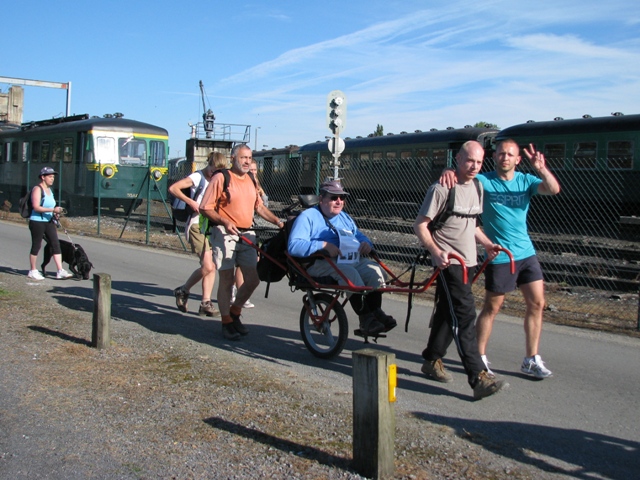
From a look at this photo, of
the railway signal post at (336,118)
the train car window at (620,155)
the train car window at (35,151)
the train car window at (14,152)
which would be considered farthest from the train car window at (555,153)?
the train car window at (14,152)

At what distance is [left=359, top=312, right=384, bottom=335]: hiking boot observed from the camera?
20.4 ft

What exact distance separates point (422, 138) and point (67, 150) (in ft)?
43.9

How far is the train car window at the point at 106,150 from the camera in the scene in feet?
80.1

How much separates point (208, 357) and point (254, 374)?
0.72 metres

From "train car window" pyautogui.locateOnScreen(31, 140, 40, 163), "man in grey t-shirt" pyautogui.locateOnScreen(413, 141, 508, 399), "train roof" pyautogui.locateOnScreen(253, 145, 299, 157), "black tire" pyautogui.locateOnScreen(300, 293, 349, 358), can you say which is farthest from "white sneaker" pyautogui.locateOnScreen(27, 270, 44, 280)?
"train roof" pyautogui.locateOnScreen(253, 145, 299, 157)

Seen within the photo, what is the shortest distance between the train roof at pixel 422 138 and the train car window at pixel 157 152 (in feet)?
31.6

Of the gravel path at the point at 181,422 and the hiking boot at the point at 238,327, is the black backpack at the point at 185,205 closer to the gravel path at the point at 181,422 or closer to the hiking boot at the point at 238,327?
the hiking boot at the point at 238,327

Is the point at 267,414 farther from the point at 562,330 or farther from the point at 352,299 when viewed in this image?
the point at 562,330

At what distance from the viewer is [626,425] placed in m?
5.05

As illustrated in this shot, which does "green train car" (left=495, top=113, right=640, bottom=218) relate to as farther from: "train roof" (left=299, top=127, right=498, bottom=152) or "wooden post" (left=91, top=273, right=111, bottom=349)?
"wooden post" (left=91, top=273, right=111, bottom=349)

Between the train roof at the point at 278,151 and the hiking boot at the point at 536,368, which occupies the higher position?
the train roof at the point at 278,151

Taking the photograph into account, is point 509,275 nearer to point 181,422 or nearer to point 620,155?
point 181,422

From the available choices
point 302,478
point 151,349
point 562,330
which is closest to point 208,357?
point 151,349

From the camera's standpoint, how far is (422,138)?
28.7 meters
